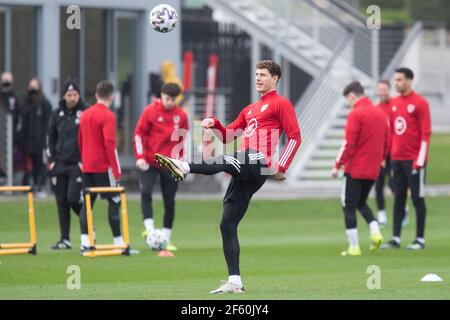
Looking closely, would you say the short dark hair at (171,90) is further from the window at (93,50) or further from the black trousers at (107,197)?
the window at (93,50)

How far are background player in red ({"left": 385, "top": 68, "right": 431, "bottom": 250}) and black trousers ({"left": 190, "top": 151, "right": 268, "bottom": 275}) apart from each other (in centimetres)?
632

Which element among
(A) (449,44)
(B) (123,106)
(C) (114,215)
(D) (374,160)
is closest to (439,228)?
(D) (374,160)

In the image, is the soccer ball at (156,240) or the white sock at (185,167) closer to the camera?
the white sock at (185,167)

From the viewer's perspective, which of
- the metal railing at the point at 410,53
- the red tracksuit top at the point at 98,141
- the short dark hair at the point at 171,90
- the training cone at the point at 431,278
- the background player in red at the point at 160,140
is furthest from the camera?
the metal railing at the point at 410,53

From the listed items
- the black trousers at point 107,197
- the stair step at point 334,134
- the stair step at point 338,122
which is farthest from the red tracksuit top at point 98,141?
the stair step at point 338,122

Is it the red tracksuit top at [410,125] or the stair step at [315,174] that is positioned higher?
the red tracksuit top at [410,125]

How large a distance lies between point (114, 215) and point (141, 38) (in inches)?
541

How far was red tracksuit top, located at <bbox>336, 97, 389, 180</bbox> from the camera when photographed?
18406 mm

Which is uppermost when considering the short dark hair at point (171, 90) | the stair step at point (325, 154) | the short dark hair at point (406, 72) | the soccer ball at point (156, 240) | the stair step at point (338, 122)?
the short dark hair at point (406, 72)

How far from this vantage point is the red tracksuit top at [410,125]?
19.1 meters

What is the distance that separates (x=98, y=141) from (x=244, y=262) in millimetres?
2747

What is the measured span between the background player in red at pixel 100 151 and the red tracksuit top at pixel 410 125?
4.32 m

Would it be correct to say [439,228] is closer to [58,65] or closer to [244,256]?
[244,256]

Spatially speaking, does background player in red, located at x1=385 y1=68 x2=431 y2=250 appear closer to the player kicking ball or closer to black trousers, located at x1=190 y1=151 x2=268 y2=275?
the player kicking ball
